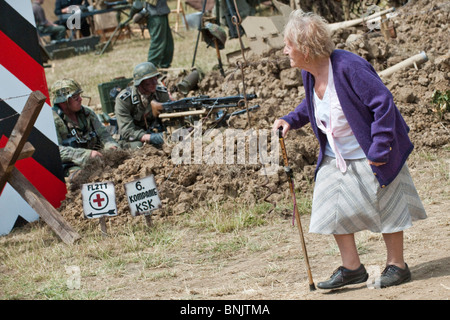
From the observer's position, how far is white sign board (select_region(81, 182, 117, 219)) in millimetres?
6435

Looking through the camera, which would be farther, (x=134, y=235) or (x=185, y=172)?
(x=185, y=172)

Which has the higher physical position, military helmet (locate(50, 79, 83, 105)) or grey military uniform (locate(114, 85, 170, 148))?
military helmet (locate(50, 79, 83, 105))

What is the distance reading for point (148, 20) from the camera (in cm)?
1459

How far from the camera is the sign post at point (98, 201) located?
6.44 meters

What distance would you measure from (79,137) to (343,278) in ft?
15.6

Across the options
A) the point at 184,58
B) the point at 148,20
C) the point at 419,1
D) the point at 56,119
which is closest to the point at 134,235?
the point at 56,119

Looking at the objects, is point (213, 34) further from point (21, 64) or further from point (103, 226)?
point (103, 226)

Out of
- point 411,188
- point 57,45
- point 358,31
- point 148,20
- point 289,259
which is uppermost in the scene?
point 411,188

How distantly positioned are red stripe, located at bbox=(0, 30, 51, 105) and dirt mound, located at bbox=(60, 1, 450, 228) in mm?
1101

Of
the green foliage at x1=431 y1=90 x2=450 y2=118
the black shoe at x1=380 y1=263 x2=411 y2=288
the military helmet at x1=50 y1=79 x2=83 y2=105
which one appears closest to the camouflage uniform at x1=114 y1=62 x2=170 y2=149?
the military helmet at x1=50 y1=79 x2=83 y2=105

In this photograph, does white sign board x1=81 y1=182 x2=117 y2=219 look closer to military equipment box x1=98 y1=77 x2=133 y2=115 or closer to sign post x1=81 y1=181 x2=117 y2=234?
sign post x1=81 y1=181 x2=117 y2=234

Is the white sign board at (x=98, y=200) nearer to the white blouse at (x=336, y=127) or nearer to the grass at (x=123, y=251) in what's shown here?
the grass at (x=123, y=251)

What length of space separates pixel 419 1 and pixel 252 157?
6.12 m
